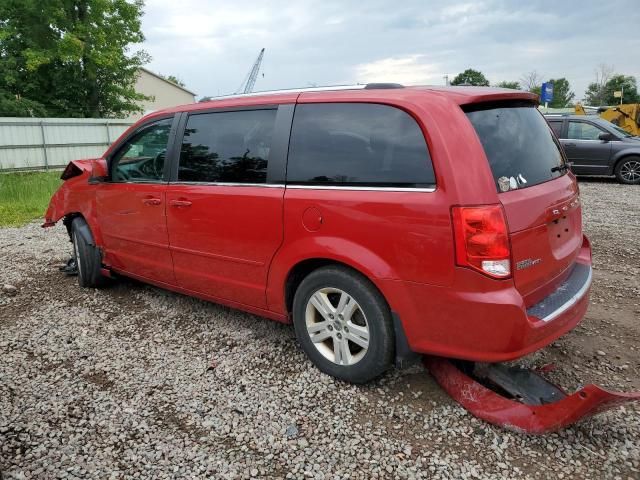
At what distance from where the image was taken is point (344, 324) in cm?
295

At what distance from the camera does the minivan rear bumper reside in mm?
2406

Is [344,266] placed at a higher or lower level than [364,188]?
lower

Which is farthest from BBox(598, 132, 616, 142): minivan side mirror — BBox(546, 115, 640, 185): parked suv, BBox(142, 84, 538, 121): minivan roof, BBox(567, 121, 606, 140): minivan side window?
BBox(142, 84, 538, 121): minivan roof

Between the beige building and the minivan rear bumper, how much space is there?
41931 mm

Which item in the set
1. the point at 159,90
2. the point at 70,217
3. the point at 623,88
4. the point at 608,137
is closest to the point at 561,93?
the point at 623,88

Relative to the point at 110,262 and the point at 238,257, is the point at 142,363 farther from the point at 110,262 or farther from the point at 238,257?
the point at 110,262

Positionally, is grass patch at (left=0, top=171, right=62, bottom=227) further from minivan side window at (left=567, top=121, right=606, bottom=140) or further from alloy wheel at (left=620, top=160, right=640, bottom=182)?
alloy wheel at (left=620, top=160, right=640, bottom=182)

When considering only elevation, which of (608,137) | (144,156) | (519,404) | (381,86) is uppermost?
(381,86)

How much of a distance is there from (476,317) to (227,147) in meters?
2.07

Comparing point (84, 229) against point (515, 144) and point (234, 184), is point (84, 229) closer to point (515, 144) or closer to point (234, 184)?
point (234, 184)

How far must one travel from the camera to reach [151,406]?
9.54ft

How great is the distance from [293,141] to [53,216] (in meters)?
3.41

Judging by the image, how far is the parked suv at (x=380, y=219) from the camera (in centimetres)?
245

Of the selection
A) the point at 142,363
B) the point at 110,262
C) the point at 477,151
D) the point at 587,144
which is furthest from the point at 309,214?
the point at 587,144
